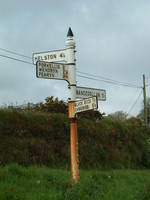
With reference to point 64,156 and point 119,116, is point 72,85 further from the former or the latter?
point 119,116

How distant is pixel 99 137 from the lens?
47.5ft

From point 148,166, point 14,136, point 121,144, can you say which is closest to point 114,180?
point 14,136

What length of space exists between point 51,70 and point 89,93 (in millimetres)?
1023

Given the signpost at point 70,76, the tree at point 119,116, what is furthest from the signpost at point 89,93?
the tree at point 119,116

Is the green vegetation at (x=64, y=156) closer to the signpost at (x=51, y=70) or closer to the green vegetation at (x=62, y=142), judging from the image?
the green vegetation at (x=62, y=142)

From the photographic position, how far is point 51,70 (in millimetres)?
7250

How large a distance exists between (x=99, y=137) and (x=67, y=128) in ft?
6.67

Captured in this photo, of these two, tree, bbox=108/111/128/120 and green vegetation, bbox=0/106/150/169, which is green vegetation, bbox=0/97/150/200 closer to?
green vegetation, bbox=0/106/150/169

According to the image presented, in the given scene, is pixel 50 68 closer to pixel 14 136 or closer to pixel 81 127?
pixel 14 136

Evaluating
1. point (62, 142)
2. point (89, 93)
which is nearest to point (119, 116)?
point (62, 142)

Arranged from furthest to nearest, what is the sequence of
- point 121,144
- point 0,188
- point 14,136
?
point 121,144
point 14,136
point 0,188

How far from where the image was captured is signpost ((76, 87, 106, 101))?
→ 764 cm

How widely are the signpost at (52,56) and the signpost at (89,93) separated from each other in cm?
71

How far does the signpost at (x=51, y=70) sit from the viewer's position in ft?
23.1
